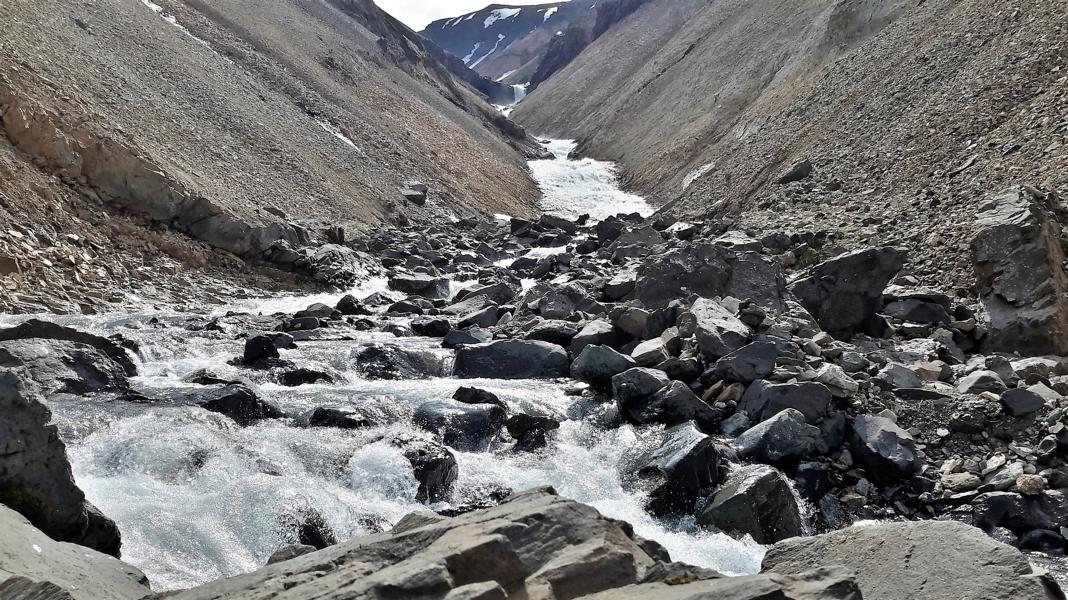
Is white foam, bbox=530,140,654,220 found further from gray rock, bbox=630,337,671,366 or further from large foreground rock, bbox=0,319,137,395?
large foreground rock, bbox=0,319,137,395

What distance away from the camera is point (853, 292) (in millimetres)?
11219

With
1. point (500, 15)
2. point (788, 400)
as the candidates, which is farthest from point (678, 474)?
point (500, 15)

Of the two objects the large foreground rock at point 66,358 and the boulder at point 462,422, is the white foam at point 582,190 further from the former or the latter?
the large foreground rock at point 66,358

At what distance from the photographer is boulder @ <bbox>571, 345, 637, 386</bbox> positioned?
10156 millimetres

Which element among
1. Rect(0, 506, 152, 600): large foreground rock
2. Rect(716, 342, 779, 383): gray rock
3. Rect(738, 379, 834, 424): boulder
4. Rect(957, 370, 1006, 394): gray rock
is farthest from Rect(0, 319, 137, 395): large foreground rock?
Rect(957, 370, 1006, 394): gray rock

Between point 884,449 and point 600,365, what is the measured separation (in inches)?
151

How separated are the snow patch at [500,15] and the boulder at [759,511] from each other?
17665cm

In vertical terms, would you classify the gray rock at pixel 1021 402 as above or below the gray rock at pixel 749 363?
above

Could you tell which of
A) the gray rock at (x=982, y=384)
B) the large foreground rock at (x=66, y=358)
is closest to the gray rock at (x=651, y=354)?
the gray rock at (x=982, y=384)

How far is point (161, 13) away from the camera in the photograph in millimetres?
33469

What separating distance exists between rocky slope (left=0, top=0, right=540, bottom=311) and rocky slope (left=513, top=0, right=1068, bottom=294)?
10518 mm

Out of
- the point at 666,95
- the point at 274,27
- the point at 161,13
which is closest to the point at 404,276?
the point at 161,13

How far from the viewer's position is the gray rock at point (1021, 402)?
756 cm

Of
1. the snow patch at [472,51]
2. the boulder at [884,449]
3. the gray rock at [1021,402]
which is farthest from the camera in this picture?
the snow patch at [472,51]
